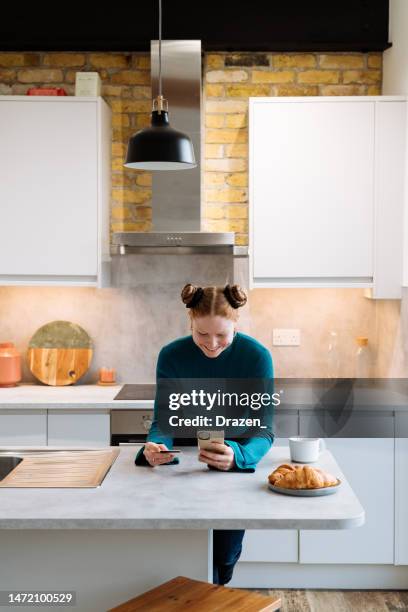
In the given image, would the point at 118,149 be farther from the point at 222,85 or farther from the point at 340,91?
the point at 340,91

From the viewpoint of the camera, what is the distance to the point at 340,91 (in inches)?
196

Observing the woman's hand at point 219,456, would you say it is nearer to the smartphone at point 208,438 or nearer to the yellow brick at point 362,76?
the smartphone at point 208,438

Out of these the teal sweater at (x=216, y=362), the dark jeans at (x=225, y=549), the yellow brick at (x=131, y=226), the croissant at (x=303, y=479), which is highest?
the yellow brick at (x=131, y=226)

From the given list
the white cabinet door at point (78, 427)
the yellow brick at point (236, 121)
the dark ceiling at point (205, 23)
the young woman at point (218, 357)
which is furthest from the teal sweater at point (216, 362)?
the dark ceiling at point (205, 23)

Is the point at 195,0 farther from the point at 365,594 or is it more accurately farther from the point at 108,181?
the point at 365,594

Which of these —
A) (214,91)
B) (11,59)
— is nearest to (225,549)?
(214,91)

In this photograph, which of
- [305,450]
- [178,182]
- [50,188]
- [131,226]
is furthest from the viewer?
[131,226]

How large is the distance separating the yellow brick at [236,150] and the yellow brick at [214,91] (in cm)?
30

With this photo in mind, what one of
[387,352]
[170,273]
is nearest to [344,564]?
[387,352]

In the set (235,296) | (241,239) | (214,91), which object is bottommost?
(235,296)

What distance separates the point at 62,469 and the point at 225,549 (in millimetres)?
683

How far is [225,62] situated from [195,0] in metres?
0.39

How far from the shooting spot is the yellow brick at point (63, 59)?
4.97 meters

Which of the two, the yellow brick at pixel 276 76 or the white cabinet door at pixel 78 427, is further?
the yellow brick at pixel 276 76
